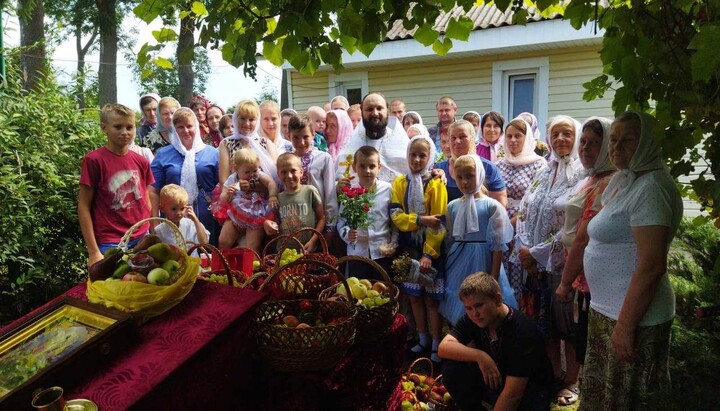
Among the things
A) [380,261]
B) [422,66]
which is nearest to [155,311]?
[380,261]

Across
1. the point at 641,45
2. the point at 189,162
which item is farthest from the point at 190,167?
the point at 641,45

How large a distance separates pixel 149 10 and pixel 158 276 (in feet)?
3.74

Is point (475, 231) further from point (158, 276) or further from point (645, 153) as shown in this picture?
point (158, 276)

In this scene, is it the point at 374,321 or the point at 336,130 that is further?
the point at 336,130

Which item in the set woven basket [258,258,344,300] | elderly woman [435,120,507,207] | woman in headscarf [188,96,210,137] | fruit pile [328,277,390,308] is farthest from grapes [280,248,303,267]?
woman in headscarf [188,96,210,137]

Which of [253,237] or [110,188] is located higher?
[110,188]

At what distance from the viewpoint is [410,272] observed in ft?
13.8

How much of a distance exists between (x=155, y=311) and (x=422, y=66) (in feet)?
32.8

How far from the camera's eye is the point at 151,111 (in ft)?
19.7

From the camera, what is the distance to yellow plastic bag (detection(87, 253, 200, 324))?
6.75 ft

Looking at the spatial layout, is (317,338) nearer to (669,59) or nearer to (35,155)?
(669,59)

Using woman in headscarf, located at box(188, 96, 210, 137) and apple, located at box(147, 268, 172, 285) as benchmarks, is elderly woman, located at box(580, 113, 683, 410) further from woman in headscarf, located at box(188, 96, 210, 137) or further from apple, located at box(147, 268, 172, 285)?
woman in headscarf, located at box(188, 96, 210, 137)

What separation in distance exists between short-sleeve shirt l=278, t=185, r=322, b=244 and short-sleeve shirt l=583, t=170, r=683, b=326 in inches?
92.7

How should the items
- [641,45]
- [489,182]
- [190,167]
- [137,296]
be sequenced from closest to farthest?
1. [641,45]
2. [137,296]
3. [489,182]
4. [190,167]
